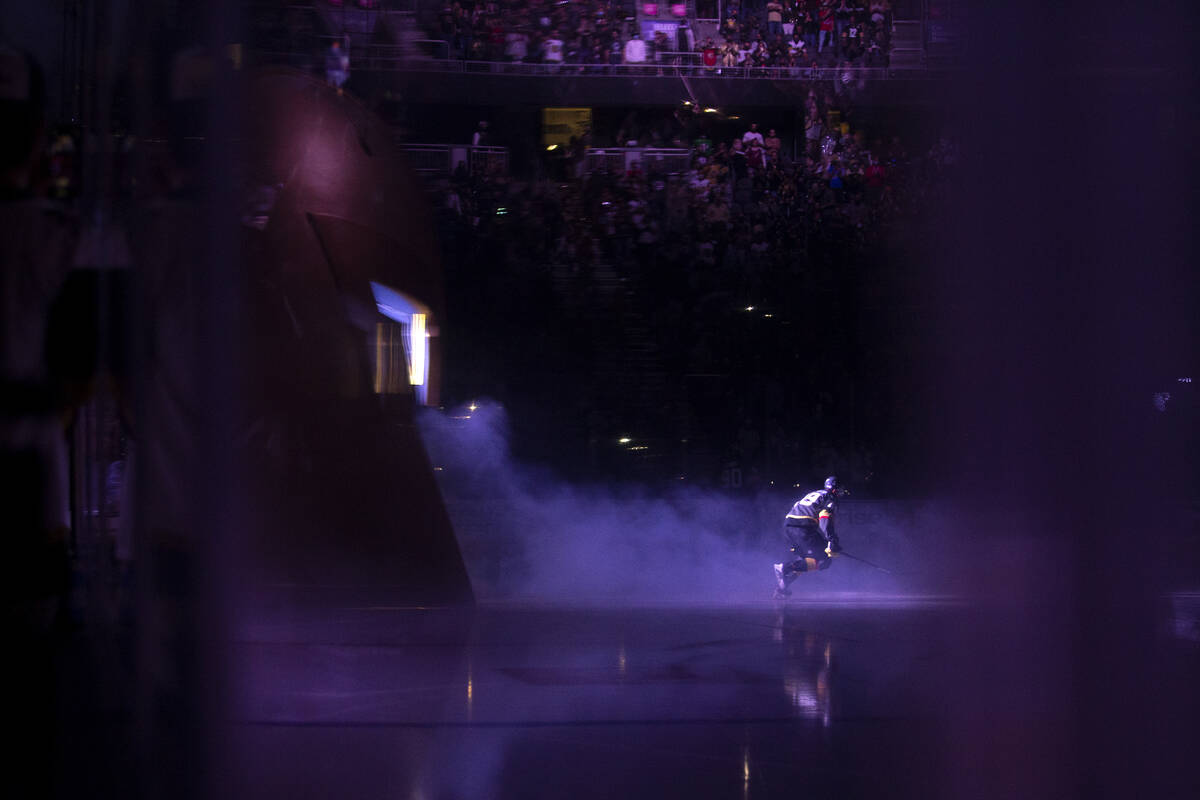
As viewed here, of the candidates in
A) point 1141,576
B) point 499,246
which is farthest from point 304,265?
point 1141,576

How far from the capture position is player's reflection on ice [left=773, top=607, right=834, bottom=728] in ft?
16.3

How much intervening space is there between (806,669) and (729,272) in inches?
231

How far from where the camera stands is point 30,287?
225 centimetres

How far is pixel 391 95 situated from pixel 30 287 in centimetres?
632

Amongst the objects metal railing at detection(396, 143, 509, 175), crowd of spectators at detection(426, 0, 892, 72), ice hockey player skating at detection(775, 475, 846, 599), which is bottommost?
ice hockey player skating at detection(775, 475, 846, 599)

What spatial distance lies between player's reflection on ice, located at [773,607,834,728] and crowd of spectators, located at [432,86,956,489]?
10.6 feet

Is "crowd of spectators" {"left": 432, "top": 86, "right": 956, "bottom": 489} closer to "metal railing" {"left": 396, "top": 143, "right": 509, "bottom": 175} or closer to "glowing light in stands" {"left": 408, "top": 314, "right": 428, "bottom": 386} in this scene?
"metal railing" {"left": 396, "top": 143, "right": 509, "bottom": 175}

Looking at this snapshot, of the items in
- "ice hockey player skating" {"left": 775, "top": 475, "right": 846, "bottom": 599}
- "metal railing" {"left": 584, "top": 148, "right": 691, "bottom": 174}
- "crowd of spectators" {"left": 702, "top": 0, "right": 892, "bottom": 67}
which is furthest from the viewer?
"metal railing" {"left": 584, "top": 148, "right": 691, "bottom": 174}

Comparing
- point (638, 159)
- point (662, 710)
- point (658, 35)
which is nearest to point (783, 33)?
point (658, 35)

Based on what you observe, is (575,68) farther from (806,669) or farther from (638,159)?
(806,669)

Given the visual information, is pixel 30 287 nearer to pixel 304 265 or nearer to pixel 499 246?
pixel 304 265

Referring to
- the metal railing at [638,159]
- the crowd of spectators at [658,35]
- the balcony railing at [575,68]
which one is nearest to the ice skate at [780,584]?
the metal railing at [638,159]

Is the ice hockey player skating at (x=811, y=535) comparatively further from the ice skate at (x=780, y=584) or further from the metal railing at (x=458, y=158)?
the metal railing at (x=458, y=158)

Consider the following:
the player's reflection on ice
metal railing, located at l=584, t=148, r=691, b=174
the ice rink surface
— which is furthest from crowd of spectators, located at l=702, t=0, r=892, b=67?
the ice rink surface
